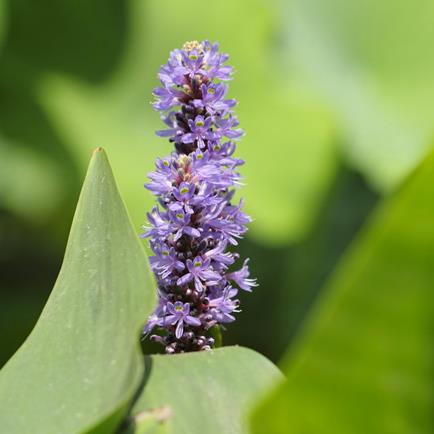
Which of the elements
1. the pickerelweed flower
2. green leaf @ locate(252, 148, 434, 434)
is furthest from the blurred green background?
green leaf @ locate(252, 148, 434, 434)

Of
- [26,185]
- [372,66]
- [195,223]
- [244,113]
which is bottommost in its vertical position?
[26,185]

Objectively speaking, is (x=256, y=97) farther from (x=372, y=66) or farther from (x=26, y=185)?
(x=26, y=185)

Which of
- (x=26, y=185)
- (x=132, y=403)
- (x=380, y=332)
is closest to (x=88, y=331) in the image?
(x=132, y=403)

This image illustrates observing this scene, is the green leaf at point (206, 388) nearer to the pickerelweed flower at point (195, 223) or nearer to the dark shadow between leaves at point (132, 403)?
the dark shadow between leaves at point (132, 403)

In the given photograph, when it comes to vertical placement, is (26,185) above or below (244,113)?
below

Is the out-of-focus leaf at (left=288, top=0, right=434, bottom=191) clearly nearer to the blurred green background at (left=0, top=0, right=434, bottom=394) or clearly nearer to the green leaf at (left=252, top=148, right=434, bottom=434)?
the blurred green background at (left=0, top=0, right=434, bottom=394)

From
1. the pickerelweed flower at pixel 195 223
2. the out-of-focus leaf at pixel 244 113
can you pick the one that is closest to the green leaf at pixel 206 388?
the pickerelweed flower at pixel 195 223
